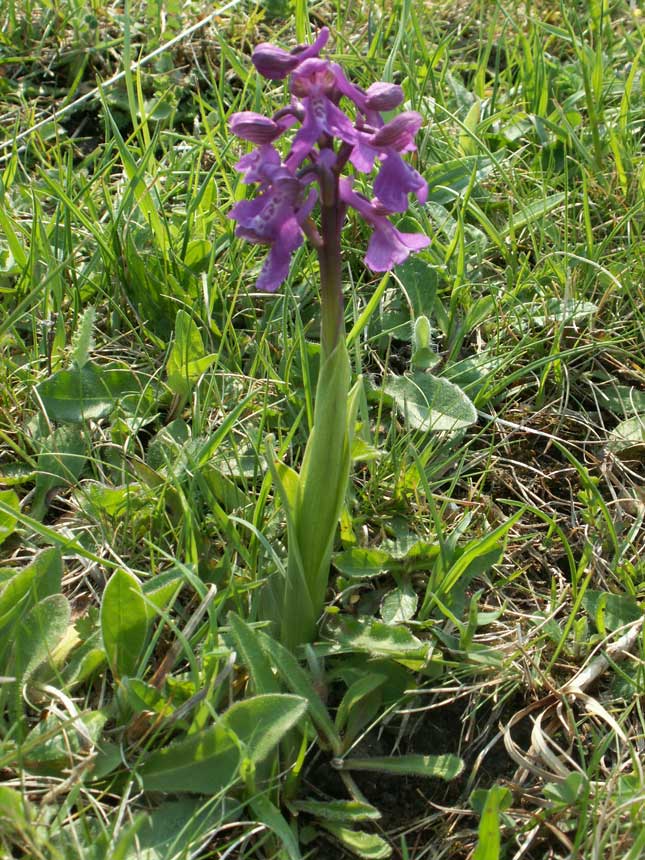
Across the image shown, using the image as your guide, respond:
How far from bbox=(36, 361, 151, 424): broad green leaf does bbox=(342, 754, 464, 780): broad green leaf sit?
94 cm

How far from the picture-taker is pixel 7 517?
1.94 meters

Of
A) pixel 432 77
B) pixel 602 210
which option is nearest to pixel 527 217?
pixel 602 210

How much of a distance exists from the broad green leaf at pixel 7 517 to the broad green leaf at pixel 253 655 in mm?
580

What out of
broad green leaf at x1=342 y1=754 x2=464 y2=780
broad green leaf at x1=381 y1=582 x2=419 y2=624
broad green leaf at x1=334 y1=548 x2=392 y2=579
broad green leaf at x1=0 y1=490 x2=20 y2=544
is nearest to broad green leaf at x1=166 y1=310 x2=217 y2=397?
broad green leaf at x1=0 y1=490 x2=20 y2=544

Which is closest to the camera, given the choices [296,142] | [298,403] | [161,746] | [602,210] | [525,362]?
[296,142]

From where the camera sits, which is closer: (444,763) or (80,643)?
(444,763)

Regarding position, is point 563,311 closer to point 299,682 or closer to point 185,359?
point 185,359

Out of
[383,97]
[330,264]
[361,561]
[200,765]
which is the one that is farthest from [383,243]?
[200,765]

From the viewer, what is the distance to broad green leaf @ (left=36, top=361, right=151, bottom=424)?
2.19 metres

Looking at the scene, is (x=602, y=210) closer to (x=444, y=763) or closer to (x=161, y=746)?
(x=444, y=763)

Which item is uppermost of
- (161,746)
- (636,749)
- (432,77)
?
(432,77)

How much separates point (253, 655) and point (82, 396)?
82 centimetres

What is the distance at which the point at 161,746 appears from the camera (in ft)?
5.45

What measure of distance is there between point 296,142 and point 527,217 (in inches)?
53.7
